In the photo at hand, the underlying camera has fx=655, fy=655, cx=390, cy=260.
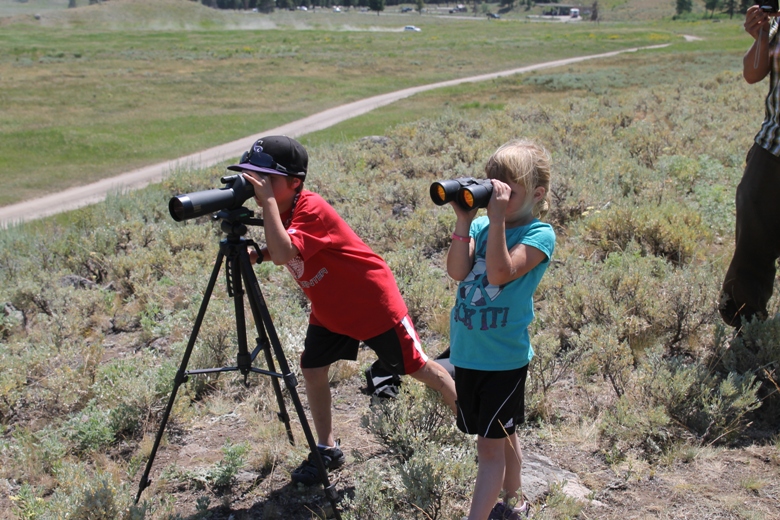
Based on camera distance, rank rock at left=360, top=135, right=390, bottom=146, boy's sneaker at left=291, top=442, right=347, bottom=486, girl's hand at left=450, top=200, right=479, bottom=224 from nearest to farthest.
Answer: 1. girl's hand at left=450, top=200, right=479, bottom=224
2. boy's sneaker at left=291, top=442, right=347, bottom=486
3. rock at left=360, top=135, right=390, bottom=146

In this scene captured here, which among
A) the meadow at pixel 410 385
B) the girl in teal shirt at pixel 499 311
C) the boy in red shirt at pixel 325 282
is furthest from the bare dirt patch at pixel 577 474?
the girl in teal shirt at pixel 499 311

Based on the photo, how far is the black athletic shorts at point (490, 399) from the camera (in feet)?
9.00

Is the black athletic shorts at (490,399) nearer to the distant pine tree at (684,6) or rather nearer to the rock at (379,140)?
the rock at (379,140)

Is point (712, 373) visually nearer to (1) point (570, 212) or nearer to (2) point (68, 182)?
(1) point (570, 212)

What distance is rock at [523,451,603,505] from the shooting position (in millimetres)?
3203

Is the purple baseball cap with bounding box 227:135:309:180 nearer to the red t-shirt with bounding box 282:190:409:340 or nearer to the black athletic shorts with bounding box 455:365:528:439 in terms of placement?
the red t-shirt with bounding box 282:190:409:340

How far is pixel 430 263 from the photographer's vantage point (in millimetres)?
6688

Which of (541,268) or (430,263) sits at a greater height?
(541,268)

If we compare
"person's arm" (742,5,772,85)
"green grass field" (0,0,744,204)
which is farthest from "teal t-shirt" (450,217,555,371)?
"green grass field" (0,0,744,204)

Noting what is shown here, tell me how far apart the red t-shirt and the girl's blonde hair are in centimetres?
87

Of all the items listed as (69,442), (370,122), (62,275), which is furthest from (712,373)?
(370,122)

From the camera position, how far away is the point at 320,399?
3514 millimetres

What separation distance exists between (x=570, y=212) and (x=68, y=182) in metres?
12.6

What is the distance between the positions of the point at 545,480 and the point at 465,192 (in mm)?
1664
